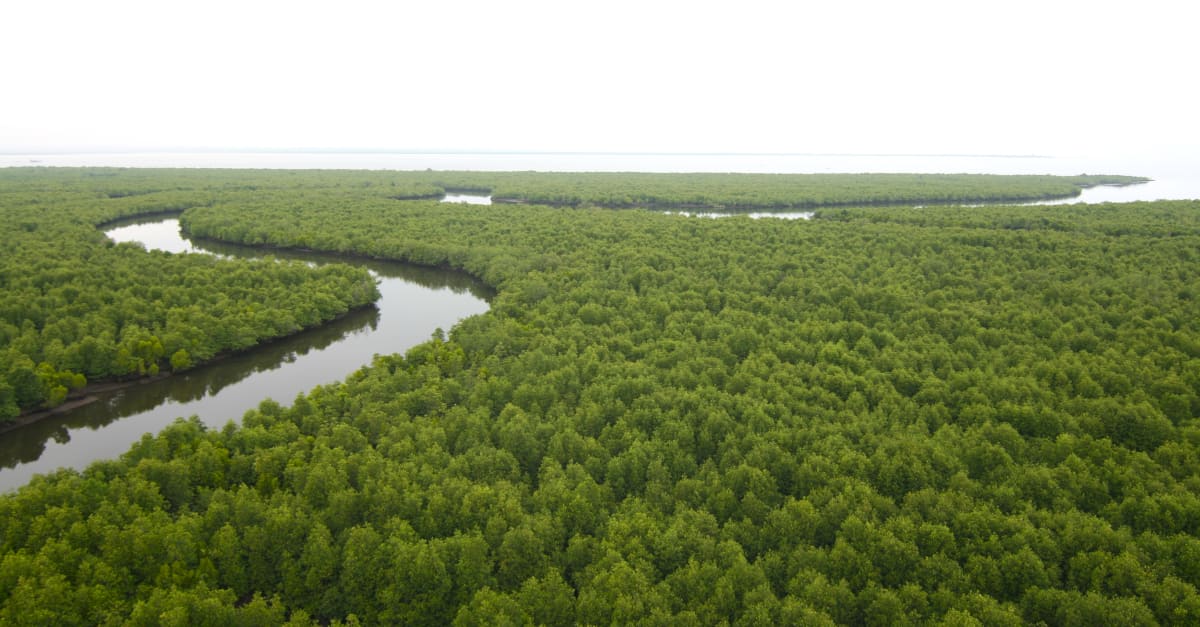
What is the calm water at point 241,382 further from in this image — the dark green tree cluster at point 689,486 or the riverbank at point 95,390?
the dark green tree cluster at point 689,486

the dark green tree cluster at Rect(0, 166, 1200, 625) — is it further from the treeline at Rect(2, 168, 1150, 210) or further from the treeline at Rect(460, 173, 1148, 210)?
the treeline at Rect(2, 168, 1150, 210)

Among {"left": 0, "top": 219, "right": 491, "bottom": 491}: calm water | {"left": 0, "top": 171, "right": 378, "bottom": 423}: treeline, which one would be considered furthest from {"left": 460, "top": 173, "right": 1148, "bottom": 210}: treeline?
{"left": 0, "top": 171, "right": 378, "bottom": 423}: treeline

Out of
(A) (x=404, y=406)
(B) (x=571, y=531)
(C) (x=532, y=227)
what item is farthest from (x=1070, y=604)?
(C) (x=532, y=227)

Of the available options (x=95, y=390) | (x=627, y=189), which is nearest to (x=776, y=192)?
(x=627, y=189)

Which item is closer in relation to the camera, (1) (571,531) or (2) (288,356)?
(1) (571,531)

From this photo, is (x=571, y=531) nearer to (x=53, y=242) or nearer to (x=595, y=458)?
(x=595, y=458)

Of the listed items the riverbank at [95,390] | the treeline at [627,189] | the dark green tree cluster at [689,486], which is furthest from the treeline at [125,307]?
the treeline at [627,189]
